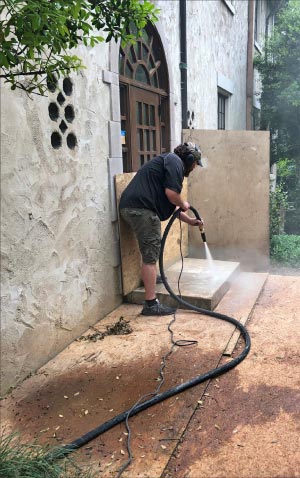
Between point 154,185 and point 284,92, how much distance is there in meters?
7.43

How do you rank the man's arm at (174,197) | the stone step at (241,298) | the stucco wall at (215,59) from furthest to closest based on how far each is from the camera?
the stucco wall at (215,59)
the man's arm at (174,197)
the stone step at (241,298)

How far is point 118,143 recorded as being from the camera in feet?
14.0

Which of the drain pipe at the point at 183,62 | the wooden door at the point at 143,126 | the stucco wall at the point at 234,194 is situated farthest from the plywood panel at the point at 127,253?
the drain pipe at the point at 183,62

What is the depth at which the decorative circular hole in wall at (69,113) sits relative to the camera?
11.8ft

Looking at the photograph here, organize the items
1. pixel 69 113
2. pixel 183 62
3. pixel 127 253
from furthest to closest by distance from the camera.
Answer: pixel 183 62
pixel 127 253
pixel 69 113

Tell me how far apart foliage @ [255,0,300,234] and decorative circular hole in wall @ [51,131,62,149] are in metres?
7.53

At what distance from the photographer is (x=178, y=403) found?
2.76 meters

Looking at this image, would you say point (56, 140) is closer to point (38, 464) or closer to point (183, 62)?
point (38, 464)

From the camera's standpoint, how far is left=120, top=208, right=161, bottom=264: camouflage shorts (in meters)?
4.19

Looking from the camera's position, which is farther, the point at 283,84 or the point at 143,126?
the point at 283,84

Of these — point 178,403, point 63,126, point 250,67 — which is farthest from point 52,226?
point 250,67

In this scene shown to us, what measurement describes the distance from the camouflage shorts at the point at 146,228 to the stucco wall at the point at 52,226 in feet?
0.78

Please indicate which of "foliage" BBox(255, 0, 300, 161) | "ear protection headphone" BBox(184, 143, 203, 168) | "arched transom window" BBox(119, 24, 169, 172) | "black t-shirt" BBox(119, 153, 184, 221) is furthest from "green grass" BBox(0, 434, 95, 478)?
"foliage" BBox(255, 0, 300, 161)

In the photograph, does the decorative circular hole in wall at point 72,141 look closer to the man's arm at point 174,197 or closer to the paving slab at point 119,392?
the man's arm at point 174,197
